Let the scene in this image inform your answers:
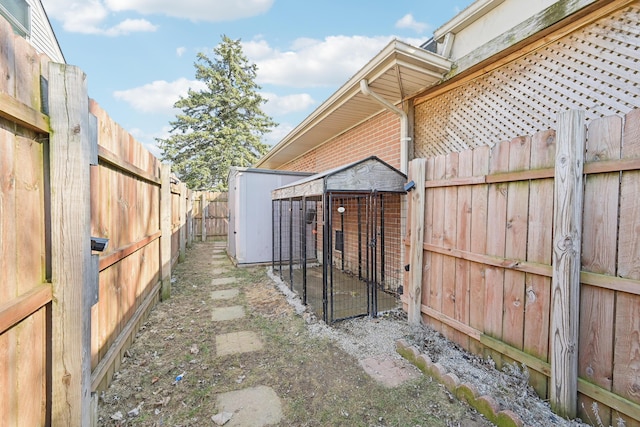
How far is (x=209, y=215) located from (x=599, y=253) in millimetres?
13389

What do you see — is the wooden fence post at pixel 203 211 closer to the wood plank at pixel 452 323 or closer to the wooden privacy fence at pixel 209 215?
the wooden privacy fence at pixel 209 215

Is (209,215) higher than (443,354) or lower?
higher

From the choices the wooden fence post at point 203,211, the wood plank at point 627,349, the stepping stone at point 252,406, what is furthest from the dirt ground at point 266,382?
the wooden fence post at point 203,211

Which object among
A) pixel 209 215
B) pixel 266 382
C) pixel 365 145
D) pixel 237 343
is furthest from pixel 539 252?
pixel 209 215

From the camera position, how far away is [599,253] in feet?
6.13

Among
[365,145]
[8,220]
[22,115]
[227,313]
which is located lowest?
[227,313]

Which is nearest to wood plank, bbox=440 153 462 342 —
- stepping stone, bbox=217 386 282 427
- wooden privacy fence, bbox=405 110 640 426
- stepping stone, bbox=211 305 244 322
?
wooden privacy fence, bbox=405 110 640 426

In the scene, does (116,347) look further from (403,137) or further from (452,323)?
(403,137)

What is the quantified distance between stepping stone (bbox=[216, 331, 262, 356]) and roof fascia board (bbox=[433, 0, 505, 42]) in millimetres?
4342

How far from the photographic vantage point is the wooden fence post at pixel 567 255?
192 centimetres

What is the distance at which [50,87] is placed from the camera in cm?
145

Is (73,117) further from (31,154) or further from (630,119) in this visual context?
(630,119)

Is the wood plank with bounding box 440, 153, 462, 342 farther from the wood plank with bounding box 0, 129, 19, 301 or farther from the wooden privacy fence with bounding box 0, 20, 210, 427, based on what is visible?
the wood plank with bounding box 0, 129, 19, 301

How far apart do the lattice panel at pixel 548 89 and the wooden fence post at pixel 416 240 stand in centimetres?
71
